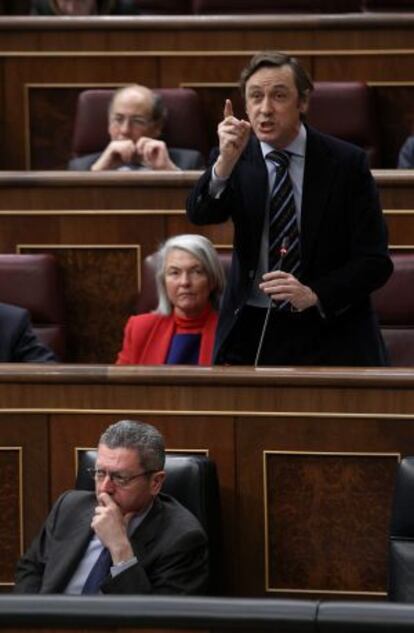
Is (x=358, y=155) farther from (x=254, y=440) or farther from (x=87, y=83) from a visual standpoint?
(x=87, y=83)

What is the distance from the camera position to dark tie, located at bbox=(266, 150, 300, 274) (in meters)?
1.95

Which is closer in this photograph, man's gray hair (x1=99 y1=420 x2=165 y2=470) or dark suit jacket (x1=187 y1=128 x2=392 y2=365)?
man's gray hair (x1=99 y1=420 x2=165 y2=470)

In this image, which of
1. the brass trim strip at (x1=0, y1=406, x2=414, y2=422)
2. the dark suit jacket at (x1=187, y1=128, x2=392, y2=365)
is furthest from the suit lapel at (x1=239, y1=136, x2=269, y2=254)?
the brass trim strip at (x1=0, y1=406, x2=414, y2=422)

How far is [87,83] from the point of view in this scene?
2.89 m

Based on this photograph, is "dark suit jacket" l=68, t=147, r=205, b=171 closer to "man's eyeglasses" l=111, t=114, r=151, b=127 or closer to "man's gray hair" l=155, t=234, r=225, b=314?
"man's eyeglasses" l=111, t=114, r=151, b=127

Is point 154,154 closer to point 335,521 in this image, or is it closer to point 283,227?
point 283,227

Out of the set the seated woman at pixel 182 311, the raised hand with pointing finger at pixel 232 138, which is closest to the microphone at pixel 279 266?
the raised hand with pointing finger at pixel 232 138

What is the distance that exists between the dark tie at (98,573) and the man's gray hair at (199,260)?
519mm

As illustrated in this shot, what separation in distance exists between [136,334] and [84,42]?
806 mm

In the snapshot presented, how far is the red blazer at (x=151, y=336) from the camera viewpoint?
2.23 metres

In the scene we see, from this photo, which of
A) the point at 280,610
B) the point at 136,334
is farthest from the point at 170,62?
the point at 280,610

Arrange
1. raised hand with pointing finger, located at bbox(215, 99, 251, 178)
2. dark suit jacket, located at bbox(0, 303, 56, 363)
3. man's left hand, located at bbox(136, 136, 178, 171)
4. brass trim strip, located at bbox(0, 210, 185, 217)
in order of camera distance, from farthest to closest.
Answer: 1. man's left hand, located at bbox(136, 136, 178, 171)
2. brass trim strip, located at bbox(0, 210, 185, 217)
3. dark suit jacket, located at bbox(0, 303, 56, 363)
4. raised hand with pointing finger, located at bbox(215, 99, 251, 178)

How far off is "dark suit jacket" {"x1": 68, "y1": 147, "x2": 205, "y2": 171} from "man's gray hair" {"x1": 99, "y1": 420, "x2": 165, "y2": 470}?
3.02 feet

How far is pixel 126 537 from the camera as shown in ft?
5.74
